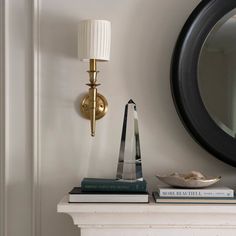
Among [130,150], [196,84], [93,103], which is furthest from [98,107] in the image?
[196,84]

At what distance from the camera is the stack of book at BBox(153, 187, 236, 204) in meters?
1.06

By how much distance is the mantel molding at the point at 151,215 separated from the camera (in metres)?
1.04

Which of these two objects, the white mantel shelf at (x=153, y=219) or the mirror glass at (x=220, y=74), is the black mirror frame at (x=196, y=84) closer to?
the mirror glass at (x=220, y=74)

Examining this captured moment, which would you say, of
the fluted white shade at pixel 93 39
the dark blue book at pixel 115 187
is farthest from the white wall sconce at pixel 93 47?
the dark blue book at pixel 115 187

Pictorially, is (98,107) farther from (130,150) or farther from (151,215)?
(151,215)

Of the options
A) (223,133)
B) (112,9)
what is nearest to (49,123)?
(112,9)

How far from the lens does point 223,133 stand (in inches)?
46.2

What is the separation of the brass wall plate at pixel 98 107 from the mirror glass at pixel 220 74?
A: 0.25 m

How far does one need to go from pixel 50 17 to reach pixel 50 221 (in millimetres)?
539

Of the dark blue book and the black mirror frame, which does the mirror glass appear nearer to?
the black mirror frame

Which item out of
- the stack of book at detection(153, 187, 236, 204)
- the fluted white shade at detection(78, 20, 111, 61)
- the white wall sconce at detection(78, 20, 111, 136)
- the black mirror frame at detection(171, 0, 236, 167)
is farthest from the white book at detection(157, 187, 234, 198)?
the fluted white shade at detection(78, 20, 111, 61)

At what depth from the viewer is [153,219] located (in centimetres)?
107

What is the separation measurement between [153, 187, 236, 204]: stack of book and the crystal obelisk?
0.27ft

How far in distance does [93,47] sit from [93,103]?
0.14 m
